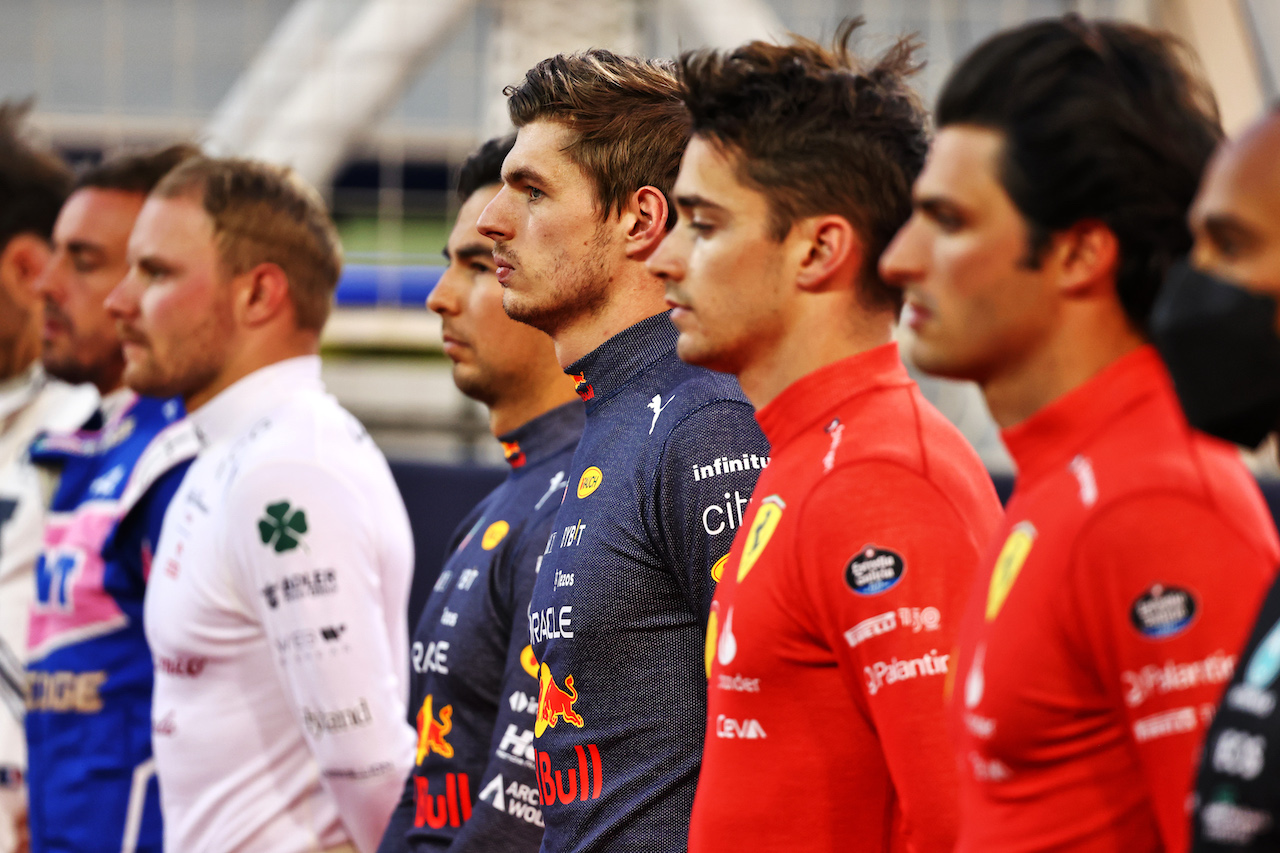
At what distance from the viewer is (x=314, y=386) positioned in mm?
3160

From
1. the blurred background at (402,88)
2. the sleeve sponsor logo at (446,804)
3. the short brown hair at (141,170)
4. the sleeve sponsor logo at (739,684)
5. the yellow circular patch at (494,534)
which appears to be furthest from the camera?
the blurred background at (402,88)

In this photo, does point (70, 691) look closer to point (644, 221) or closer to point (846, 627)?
point (644, 221)

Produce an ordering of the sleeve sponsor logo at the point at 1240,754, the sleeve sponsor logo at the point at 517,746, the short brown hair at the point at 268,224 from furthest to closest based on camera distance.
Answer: the short brown hair at the point at 268,224 < the sleeve sponsor logo at the point at 517,746 < the sleeve sponsor logo at the point at 1240,754

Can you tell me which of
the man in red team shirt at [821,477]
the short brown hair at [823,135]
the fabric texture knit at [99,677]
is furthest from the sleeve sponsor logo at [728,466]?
the fabric texture knit at [99,677]

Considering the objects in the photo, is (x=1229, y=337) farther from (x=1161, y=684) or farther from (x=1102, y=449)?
(x=1161, y=684)

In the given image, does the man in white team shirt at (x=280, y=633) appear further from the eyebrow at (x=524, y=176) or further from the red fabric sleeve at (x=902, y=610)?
the red fabric sleeve at (x=902, y=610)

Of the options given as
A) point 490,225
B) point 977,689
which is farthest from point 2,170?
point 977,689

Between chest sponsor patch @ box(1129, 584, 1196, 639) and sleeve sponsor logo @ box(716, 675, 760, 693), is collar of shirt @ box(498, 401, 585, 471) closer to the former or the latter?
sleeve sponsor logo @ box(716, 675, 760, 693)

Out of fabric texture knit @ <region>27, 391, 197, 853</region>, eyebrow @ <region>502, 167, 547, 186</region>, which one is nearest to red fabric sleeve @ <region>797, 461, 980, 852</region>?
eyebrow @ <region>502, 167, 547, 186</region>

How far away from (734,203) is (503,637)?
992mm

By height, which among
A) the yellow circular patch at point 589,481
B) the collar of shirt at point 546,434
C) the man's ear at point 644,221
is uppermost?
the man's ear at point 644,221

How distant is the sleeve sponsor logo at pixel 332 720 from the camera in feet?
8.52

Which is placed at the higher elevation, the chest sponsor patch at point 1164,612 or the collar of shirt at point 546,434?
the chest sponsor patch at point 1164,612

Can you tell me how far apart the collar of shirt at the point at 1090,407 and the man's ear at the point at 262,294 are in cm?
221
